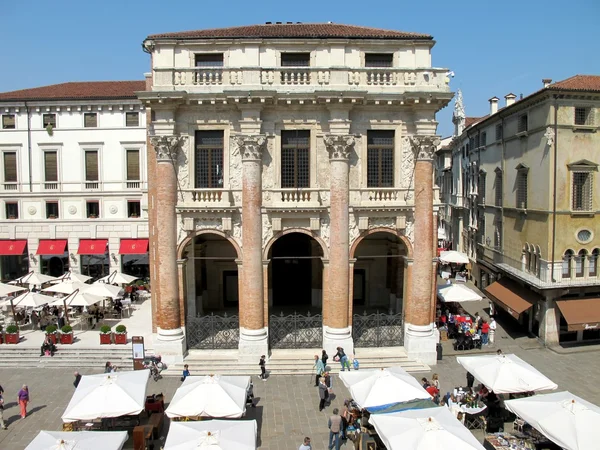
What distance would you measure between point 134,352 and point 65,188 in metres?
23.9

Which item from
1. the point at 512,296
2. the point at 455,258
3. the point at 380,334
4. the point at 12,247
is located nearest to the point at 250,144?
the point at 380,334

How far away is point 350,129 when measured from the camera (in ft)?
74.0

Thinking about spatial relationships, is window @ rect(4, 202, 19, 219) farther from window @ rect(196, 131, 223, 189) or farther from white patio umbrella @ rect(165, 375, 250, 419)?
white patio umbrella @ rect(165, 375, 250, 419)

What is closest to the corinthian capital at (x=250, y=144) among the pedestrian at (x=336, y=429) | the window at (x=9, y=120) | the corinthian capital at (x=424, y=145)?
the corinthian capital at (x=424, y=145)

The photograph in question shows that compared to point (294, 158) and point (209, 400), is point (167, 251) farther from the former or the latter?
point (209, 400)

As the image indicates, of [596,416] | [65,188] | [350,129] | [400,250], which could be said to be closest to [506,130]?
[400,250]

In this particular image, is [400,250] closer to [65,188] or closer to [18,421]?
[18,421]

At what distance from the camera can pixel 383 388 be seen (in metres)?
16.1

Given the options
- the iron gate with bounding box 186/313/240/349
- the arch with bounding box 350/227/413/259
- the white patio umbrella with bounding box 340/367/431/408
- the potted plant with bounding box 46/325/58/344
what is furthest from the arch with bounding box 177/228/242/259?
the white patio umbrella with bounding box 340/367/431/408

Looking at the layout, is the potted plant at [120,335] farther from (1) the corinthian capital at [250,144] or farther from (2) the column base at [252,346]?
(1) the corinthian capital at [250,144]

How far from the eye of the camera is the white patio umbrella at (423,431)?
1255 cm

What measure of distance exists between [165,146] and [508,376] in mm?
17973

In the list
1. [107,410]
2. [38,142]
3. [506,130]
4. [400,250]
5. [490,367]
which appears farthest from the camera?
[38,142]

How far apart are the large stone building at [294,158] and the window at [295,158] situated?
53mm
